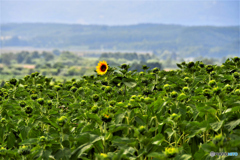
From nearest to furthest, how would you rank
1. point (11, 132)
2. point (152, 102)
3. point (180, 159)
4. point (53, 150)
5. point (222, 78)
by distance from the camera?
point (180, 159), point (53, 150), point (11, 132), point (152, 102), point (222, 78)

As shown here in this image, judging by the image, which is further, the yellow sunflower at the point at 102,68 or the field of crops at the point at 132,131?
the yellow sunflower at the point at 102,68

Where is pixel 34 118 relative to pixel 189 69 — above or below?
below

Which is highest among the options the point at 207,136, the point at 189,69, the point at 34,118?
the point at 189,69

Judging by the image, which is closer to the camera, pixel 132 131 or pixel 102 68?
pixel 132 131

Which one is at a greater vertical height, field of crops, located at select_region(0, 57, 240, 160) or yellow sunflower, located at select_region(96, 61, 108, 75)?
yellow sunflower, located at select_region(96, 61, 108, 75)

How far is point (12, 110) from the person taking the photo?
2693 millimetres

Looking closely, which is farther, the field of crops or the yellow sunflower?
the yellow sunflower

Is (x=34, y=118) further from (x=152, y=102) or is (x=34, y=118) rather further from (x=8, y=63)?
(x=8, y=63)

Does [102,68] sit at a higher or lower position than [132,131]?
higher

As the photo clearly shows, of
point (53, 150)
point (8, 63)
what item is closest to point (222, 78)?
point (53, 150)

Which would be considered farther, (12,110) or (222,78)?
(222,78)

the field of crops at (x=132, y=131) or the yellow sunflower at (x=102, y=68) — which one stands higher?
the yellow sunflower at (x=102, y=68)

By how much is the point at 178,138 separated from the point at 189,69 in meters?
2.00

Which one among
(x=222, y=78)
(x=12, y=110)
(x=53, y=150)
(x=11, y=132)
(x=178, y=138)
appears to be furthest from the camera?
→ (x=222, y=78)
